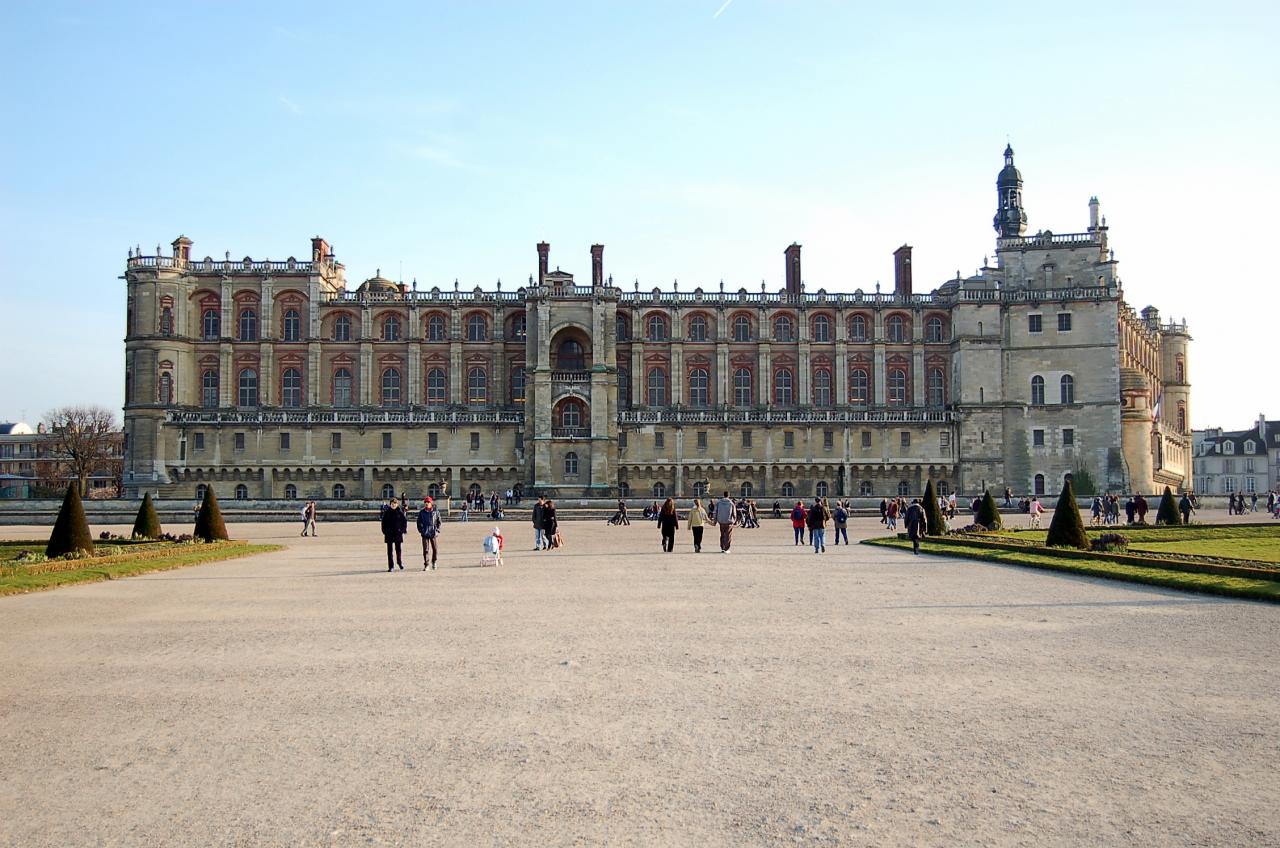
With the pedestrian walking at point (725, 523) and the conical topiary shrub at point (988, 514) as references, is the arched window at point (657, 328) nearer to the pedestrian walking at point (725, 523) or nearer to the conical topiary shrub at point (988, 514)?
the conical topiary shrub at point (988, 514)

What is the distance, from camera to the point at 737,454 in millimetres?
63000

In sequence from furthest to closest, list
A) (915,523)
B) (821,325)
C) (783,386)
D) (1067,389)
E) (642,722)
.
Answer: (821,325)
(783,386)
(1067,389)
(915,523)
(642,722)

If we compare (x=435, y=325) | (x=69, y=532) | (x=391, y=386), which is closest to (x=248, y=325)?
(x=391, y=386)

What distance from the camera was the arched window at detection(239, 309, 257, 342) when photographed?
6431cm

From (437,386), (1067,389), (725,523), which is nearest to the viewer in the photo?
(725,523)

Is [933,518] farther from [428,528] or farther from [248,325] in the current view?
[248,325]

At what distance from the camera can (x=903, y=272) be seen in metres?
68.6

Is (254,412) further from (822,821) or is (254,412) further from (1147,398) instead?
(822,821)

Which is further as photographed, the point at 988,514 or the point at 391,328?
the point at 391,328

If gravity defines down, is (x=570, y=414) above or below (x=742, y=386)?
below

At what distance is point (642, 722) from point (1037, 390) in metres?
60.9

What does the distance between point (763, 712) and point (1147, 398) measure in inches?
2591

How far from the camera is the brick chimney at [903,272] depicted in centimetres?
6806

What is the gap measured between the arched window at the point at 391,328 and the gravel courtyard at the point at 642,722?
5090 centimetres
